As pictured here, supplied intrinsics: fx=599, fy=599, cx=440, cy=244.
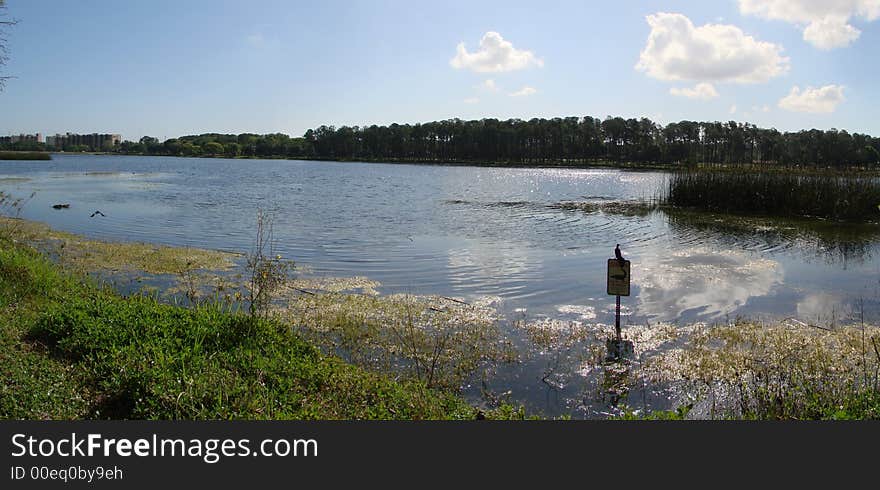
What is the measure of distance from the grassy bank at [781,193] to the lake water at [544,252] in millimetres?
3173

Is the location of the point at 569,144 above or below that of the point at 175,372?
above

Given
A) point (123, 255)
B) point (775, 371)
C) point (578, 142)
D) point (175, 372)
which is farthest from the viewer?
point (578, 142)

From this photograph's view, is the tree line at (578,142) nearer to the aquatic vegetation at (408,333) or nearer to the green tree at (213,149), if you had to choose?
the green tree at (213,149)

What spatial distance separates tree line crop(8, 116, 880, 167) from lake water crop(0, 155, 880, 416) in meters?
75.9

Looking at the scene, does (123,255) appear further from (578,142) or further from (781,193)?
(578,142)

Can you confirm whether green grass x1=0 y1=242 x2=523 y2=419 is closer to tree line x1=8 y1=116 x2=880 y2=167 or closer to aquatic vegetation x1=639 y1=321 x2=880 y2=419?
aquatic vegetation x1=639 y1=321 x2=880 y2=419

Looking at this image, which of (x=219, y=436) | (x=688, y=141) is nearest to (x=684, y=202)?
(x=219, y=436)

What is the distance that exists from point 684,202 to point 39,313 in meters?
33.0

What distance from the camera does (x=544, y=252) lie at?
19.8 meters

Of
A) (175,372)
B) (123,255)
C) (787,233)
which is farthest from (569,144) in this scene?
(175,372)

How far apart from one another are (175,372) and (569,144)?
134m

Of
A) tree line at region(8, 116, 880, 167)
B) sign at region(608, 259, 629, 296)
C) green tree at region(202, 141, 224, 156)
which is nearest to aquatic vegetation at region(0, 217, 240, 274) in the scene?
sign at region(608, 259, 629, 296)

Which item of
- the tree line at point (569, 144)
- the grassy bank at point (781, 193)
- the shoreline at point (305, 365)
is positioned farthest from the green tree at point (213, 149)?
the shoreline at point (305, 365)

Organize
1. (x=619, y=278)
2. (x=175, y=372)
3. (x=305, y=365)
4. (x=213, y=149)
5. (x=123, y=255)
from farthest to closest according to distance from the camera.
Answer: (x=213, y=149) → (x=123, y=255) → (x=619, y=278) → (x=305, y=365) → (x=175, y=372)
